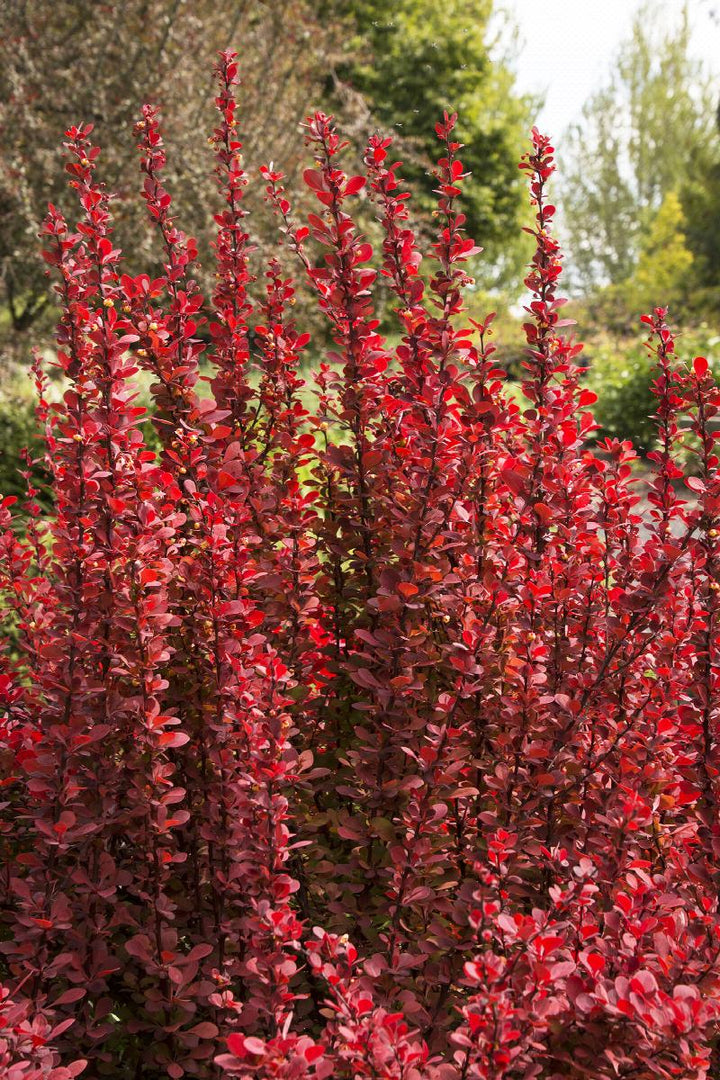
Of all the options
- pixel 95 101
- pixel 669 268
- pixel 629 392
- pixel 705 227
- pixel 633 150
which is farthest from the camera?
pixel 633 150

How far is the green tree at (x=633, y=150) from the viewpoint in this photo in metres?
36.6

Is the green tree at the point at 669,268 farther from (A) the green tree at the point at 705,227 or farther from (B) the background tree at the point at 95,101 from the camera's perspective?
(B) the background tree at the point at 95,101

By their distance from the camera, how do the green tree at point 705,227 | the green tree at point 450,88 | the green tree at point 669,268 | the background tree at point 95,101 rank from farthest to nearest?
the green tree at point 669,268
the green tree at point 705,227
the green tree at point 450,88
the background tree at point 95,101

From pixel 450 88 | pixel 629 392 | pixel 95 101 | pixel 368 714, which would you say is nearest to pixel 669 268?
pixel 450 88

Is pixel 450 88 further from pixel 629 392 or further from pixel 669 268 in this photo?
pixel 629 392

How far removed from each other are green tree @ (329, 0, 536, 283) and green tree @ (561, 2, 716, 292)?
1318cm

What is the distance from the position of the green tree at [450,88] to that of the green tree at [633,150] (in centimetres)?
1318

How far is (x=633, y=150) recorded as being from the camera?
38.8 m

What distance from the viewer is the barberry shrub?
150 centimetres

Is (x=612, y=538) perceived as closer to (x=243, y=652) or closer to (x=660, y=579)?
(x=660, y=579)

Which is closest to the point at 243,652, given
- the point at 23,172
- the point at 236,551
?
the point at 236,551

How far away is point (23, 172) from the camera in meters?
8.71

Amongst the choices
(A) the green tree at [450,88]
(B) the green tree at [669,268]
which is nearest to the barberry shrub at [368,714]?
(A) the green tree at [450,88]

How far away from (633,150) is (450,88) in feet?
63.3
